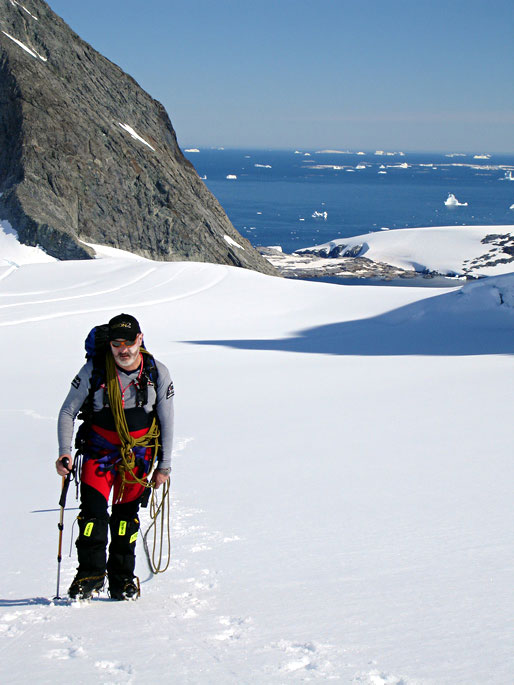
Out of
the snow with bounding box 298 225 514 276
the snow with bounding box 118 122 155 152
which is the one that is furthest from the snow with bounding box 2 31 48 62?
the snow with bounding box 298 225 514 276

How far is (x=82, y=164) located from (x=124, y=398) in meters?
37.4

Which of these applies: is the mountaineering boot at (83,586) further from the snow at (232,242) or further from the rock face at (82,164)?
the snow at (232,242)

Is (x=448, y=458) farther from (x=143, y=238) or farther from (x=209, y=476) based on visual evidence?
(x=143, y=238)

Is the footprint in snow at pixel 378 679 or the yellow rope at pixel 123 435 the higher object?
the yellow rope at pixel 123 435

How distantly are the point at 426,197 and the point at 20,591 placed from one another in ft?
571

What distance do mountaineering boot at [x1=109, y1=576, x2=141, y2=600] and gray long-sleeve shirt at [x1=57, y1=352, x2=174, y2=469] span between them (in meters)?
0.71

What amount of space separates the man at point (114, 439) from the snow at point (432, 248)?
6457 cm

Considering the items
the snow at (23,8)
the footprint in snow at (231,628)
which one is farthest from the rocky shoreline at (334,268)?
the footprint in snow at (231,628)

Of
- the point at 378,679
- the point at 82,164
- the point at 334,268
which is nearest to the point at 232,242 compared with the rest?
the point at 82,164

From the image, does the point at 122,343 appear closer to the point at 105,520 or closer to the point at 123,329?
the point at 123,329

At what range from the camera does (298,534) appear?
4.55m

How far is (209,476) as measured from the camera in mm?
5945

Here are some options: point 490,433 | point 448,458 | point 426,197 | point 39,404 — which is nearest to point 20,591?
point 448,458

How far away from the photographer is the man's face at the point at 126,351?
3631 millimetres
